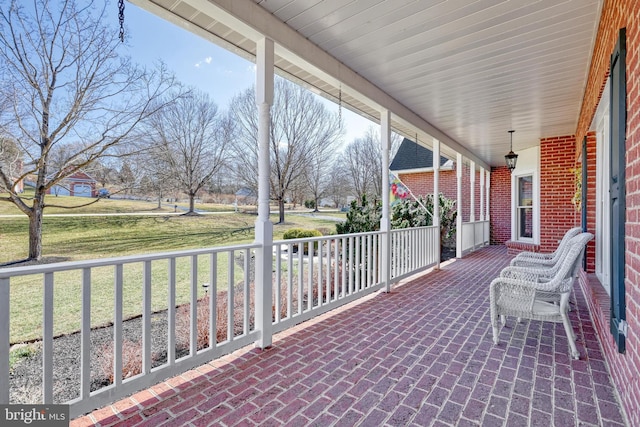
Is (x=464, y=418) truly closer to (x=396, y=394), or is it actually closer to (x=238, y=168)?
(x=396, y=394)

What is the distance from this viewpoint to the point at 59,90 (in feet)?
12.0

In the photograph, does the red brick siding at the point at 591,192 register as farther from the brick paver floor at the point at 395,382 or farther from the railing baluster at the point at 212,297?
the railing baluster at the point at 212,297

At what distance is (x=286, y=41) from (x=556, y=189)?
6502 mm

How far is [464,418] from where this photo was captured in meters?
1.84

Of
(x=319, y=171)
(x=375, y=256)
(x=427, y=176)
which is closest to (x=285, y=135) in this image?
(x=319, y=171)

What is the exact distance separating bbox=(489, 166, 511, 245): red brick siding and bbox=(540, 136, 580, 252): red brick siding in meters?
3.87

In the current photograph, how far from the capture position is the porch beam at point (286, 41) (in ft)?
7.91

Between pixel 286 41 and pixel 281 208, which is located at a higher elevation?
pixel 286 41

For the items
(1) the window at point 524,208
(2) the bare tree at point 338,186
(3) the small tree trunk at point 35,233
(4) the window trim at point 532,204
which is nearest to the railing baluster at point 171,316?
(3) the small tree trunk at point 35,233

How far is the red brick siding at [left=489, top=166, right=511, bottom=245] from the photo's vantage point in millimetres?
10516

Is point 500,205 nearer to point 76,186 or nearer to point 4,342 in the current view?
point 76,186

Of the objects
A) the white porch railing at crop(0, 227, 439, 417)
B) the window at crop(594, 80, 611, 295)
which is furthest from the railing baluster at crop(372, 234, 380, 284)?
the window at crop(594, 80, 611, 295)

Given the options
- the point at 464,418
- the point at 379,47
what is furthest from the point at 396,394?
the point at 379,47

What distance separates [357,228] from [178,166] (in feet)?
11.7
